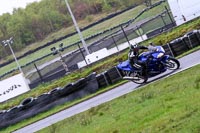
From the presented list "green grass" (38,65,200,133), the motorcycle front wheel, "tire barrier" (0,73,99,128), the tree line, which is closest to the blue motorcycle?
the motorcycle front wheel

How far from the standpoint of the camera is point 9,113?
22891 millimetres

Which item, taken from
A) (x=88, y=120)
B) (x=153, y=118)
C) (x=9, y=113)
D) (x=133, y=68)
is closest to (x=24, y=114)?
(x=9, y=113)

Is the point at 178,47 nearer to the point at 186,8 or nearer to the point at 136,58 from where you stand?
the point at 136,58

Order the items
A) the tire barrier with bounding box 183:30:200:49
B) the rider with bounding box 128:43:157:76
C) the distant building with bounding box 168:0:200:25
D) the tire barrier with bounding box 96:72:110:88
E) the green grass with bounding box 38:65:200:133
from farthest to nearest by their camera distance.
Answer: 1. the distant building with bounding box 168:0:200:25
2. the tire barrier with bounding box 96:72:110:88
3. the tire barrier with bounding box 183:30:200:49
4. the rider with bounding box 128:43:157:76
5. the green grass with bounding box 38:65:200:133

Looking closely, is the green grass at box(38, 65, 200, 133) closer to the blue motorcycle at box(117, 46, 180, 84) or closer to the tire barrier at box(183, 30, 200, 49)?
the blue motorcycle at box(117, 46, 180, 84)

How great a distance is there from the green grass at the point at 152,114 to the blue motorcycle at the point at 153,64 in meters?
2.80

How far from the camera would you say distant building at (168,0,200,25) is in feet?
103

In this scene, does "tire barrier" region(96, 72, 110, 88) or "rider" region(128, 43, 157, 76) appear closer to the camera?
"rider" region(128, 43, 157, 76)

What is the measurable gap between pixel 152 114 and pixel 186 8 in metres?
23.8

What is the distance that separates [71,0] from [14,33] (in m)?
23.4

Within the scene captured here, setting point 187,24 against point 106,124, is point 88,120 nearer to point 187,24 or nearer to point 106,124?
point 106,124

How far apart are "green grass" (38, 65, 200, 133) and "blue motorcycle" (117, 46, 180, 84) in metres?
2.80

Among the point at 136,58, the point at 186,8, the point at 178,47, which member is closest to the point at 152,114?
the point at 136,58

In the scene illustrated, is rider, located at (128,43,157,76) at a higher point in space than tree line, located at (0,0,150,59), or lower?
lower
